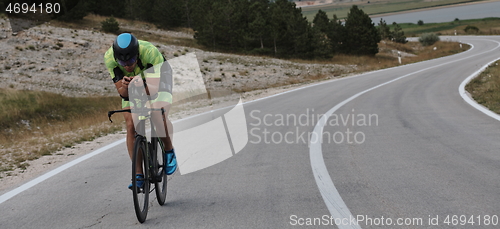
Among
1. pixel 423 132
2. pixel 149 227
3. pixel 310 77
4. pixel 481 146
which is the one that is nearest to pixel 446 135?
pixel 423 132

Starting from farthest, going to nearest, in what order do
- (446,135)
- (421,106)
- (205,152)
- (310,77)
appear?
(310,77) < (421,106) < (446,135) < (205,152)

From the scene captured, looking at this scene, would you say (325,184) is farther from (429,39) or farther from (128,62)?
(429,39)

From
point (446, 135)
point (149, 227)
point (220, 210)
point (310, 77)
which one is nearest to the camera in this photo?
point (149, 227)

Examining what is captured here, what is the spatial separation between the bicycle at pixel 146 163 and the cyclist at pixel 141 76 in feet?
0.26

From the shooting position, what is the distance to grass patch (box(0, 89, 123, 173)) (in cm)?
1000

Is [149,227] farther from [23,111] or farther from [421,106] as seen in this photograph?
[23,111]

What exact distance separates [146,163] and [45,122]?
51.6ft

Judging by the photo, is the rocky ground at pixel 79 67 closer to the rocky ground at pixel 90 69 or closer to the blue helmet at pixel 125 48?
the rocky ground at pixel 90 69

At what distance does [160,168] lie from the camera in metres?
5.17

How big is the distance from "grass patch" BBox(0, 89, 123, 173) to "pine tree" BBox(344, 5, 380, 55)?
4701cm

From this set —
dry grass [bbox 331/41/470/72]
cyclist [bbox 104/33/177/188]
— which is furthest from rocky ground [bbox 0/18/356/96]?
cyclist [bbox 104/33/177/188]

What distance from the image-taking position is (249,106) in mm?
15734

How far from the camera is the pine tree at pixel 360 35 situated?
6462cm

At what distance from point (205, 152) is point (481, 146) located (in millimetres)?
4717
